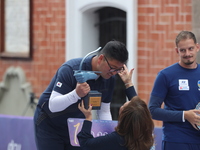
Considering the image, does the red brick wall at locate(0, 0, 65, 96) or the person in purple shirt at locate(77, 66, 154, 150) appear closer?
the person in purple shirt at locate(77, 66, 154, 150)

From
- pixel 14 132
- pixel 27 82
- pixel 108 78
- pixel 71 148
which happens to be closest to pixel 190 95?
pixel 108 78

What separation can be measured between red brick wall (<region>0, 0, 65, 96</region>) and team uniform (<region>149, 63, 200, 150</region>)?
5.11 metres

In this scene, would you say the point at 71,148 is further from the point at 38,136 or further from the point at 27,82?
the point at 27,82

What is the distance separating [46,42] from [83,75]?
231 inches

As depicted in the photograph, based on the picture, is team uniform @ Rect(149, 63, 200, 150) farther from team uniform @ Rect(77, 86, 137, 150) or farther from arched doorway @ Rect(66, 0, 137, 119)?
arched doorway @ Rect(66, 0, 137, 119)

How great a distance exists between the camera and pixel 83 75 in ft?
14.5

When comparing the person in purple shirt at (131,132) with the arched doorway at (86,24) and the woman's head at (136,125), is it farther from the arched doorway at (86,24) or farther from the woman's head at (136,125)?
the arched doorway at (86,24)

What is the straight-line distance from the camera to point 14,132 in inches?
322

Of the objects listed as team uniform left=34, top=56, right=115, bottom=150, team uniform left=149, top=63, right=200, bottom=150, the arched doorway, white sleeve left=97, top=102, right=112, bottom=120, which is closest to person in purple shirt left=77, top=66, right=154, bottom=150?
team uniform left=34, top=56, right=115, bottom=150

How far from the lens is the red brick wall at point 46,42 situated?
32.8ft

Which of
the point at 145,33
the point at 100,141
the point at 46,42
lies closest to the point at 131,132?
the point at 100,141

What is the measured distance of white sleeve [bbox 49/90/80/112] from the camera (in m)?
4.44

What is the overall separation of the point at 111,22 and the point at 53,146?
524 cm

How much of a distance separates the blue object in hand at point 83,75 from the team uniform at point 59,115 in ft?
0.62
